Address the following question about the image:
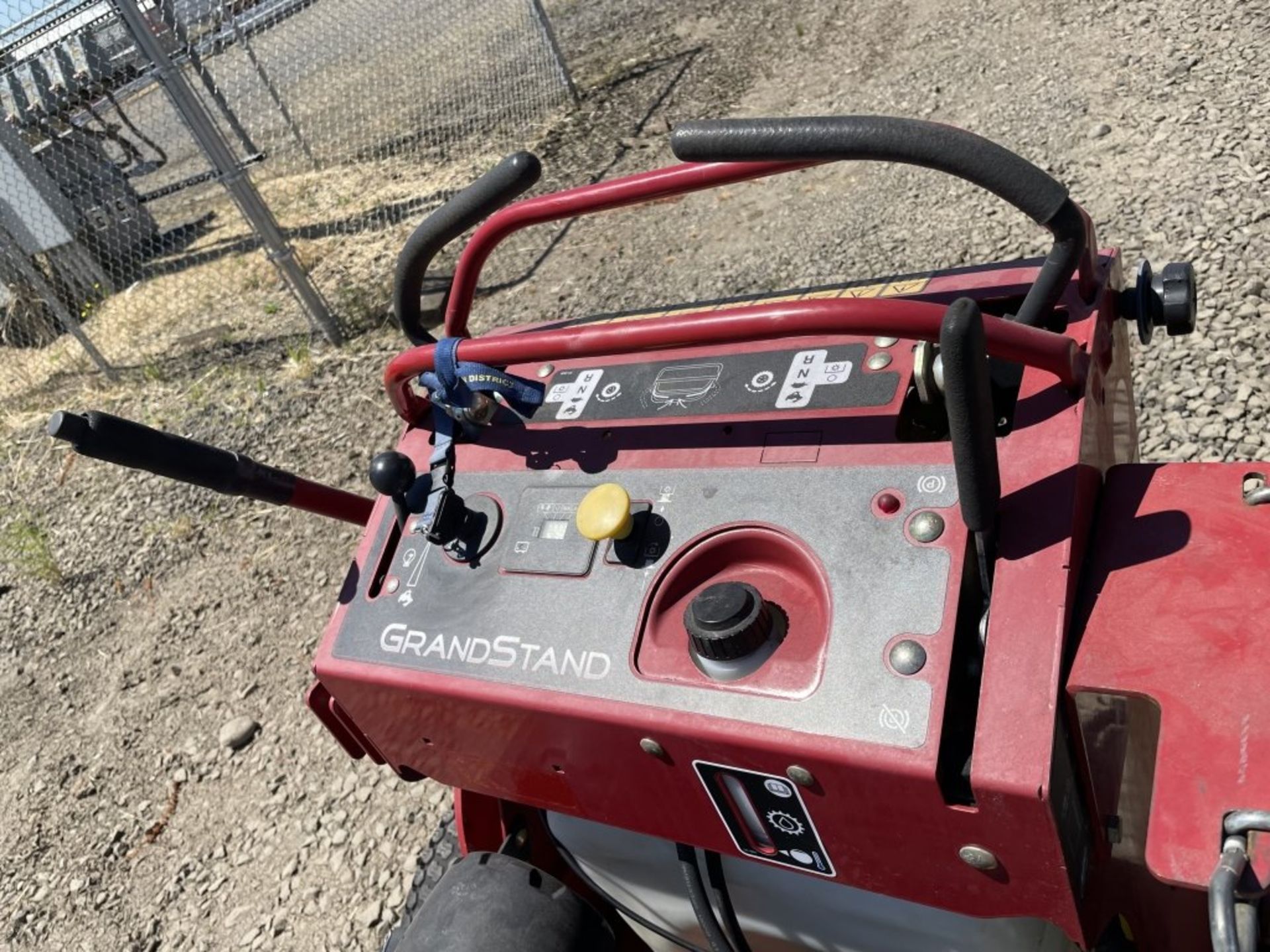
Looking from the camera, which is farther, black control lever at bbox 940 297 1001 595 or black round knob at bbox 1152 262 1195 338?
black round knob at bbox 1152 262 1195 338

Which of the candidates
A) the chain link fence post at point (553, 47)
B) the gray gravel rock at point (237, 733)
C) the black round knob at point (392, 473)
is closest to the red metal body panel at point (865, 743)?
the black round knob at point (392, 473)

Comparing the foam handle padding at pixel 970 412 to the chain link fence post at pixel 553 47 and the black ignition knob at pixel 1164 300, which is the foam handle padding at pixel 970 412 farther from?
the chain link fence post at pixel 553 47

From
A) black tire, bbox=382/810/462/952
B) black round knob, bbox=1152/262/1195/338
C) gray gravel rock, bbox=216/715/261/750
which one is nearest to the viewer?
black round knob, bbox=1152/262/1195/338

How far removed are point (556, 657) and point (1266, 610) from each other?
790 millimetres

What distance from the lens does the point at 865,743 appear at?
3.30 ft

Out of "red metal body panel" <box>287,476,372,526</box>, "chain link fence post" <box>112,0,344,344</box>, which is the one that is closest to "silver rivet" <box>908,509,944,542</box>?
"red metal body panel" <box>287,476,372,526</box>

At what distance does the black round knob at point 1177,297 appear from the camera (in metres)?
1.21

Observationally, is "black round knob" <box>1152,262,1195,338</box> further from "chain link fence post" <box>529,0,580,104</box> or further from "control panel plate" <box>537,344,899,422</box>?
"chain link fence post" <box>529,0,580,104</box>

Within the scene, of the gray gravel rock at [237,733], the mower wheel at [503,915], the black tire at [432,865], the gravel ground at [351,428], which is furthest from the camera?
the gray gravel rock at [237,733]

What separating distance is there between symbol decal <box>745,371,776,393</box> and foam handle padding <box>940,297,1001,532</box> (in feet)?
1.37

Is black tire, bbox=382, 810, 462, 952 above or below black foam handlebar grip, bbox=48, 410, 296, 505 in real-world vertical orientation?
below

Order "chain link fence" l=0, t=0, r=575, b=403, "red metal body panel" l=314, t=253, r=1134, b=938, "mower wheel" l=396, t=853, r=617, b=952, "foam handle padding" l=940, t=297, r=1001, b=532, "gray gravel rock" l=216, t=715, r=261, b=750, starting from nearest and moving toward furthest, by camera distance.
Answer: "foam handle padding" l=940, t=297, r=1001, b=532 < "red metal body panel" l=314, t=253, r=1134, b=938 < "mower wheel" l=396, t=853, r=617, b=952 < "gray gravel rock" l=216, t=715, r=261, b=750 < "chain link fence" l=0, t=0, r=575, b=403

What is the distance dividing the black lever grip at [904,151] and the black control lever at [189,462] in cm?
Result: 88

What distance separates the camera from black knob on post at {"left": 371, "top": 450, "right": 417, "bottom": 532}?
4.63 ft
